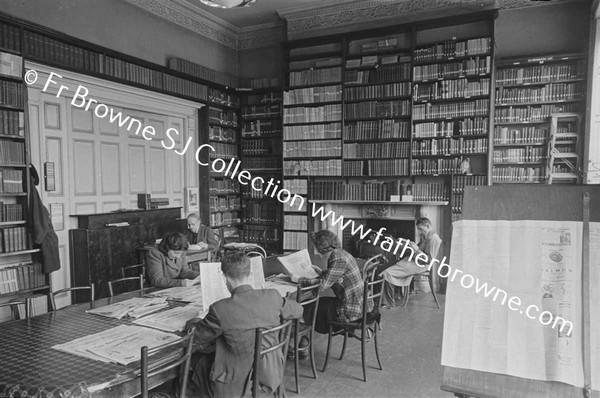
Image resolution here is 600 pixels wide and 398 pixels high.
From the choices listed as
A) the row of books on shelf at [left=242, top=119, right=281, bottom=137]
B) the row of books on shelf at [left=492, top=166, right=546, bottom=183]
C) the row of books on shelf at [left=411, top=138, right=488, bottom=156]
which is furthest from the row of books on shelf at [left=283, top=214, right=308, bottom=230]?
the row of books on shelf at [left=492, top=166, right=546, bottom=183]

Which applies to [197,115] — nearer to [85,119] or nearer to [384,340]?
[85,119]

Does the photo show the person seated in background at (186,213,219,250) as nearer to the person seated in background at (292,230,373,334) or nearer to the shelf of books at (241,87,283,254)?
the shelf of books at (241,87,283,254)

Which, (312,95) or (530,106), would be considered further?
(312,95)

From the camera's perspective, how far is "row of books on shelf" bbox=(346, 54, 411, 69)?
20.8 feet

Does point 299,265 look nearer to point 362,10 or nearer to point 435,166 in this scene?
point 435,166

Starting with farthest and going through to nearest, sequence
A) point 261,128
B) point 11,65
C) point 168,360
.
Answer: point 261,128 < point 11,65 < point 168,360

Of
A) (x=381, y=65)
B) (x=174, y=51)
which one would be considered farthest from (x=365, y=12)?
(x=174, y=51)

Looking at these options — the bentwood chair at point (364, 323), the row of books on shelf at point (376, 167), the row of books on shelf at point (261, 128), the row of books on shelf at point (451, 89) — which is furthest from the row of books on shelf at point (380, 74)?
the bentwood chair at point (364, 323)

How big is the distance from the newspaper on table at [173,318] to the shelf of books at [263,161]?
16.2 ft

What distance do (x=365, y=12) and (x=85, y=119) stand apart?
448cm

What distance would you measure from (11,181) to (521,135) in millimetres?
6369

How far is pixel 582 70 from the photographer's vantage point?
222 inches

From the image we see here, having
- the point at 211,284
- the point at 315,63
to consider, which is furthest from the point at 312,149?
the point at 211,284

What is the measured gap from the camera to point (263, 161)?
7625mm
